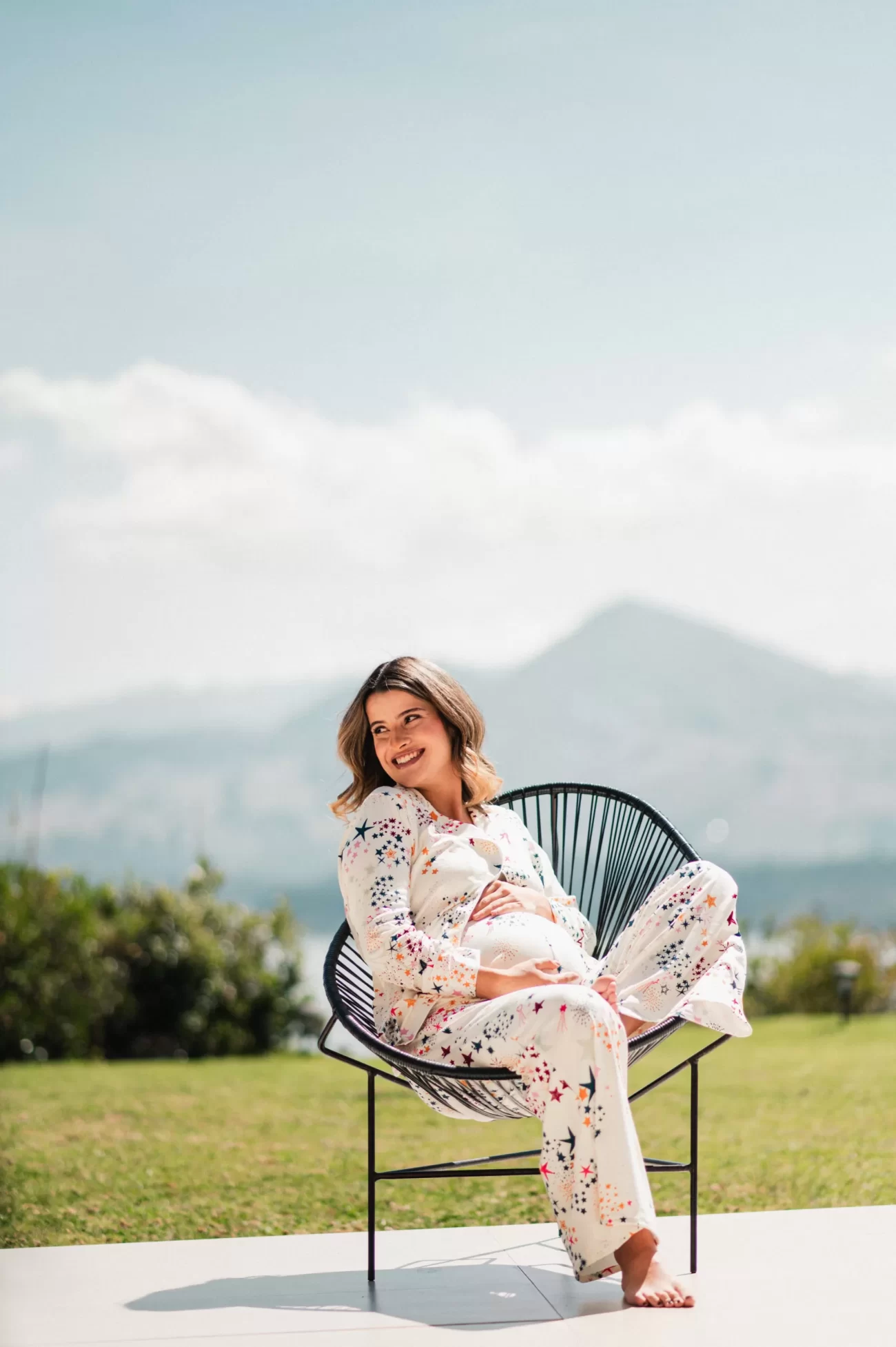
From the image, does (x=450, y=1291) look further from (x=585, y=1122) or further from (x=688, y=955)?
(x=688, y=955)

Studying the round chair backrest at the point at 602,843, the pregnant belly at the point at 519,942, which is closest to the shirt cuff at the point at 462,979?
the pregnant belly at the point at 519,942

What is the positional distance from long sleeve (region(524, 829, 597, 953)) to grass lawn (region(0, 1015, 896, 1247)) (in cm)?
131

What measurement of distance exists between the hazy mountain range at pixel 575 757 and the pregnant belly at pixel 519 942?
31.5 m

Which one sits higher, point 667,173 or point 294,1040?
point 667,173

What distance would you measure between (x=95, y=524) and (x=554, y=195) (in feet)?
50.2

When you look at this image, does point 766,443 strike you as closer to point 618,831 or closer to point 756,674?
point 756,674

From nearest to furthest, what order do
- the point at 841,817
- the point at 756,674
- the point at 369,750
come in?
the point at 369,750 → the point at 841,817 → the point at 756,674

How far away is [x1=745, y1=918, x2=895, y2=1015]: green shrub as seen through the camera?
8.66 m

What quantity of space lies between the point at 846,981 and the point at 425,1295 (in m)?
6.04

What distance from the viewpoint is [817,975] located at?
8.80 metres

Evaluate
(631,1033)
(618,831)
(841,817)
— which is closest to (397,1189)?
(618,831)

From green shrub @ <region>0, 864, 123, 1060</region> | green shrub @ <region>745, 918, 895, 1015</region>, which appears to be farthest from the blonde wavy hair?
green shrub @ <region>745, 918, 895, 1015</region>

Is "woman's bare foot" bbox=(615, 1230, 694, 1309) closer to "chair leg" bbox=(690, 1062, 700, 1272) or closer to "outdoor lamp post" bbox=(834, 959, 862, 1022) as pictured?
"chair leg" bbox=(690, 1062, 700, 1272)

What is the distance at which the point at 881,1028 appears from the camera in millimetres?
7797
